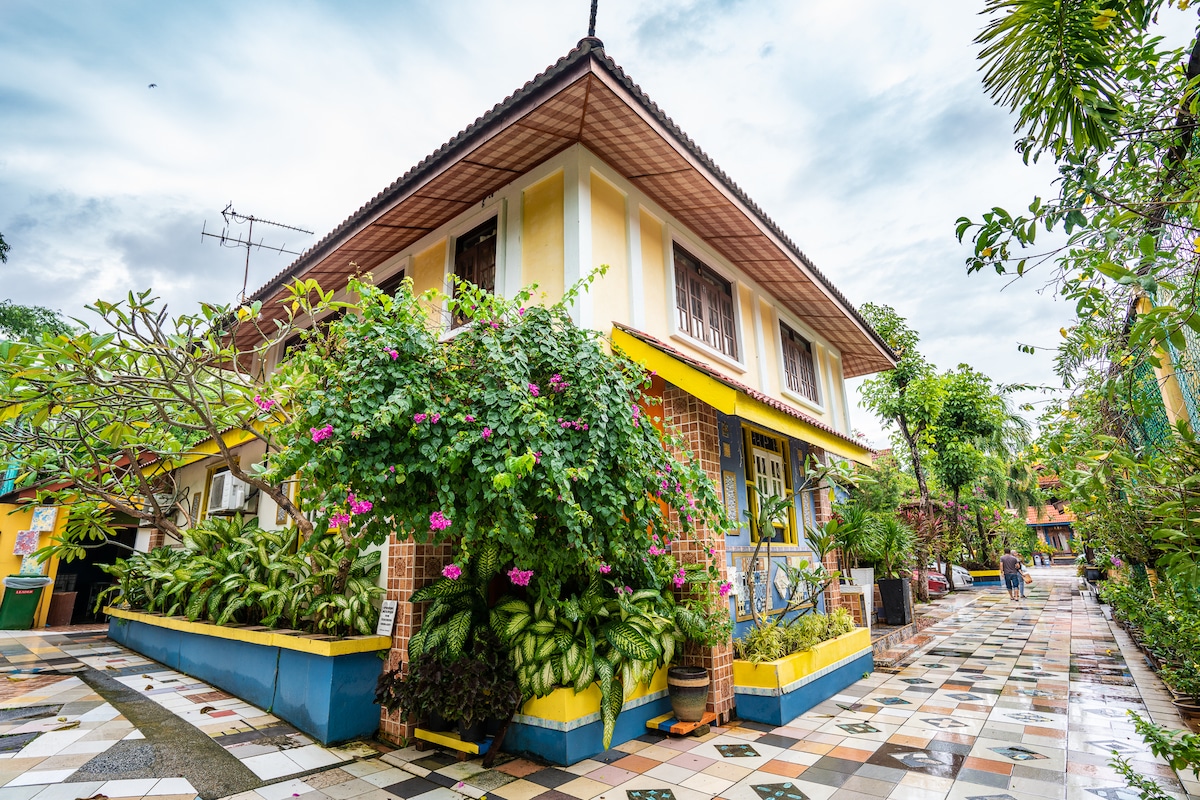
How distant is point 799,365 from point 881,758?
7.08 m

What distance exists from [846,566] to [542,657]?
589 cm

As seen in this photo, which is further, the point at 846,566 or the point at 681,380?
the point at 846,566

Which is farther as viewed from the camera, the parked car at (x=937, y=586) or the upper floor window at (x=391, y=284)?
the parked car at (x=937, y=586)

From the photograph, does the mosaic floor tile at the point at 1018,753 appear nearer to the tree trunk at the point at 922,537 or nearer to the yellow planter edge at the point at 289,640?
the yellow planter edge at the point at 289,640

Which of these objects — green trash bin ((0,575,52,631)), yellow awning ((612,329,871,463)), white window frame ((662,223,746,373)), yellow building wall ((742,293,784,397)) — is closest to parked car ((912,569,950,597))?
yellow building wall ((742,293,784,397))

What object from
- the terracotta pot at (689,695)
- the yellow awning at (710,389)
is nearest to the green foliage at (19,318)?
the yellow awning at (710,389)

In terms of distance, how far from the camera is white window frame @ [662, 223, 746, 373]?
677 centimetres

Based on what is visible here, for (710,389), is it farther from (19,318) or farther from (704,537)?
(19,318)

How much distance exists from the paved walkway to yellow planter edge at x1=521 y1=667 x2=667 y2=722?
0.34m

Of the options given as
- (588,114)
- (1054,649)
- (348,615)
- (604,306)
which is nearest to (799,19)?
(588,114)

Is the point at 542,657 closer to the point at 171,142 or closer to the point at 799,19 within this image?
the point at 799,19

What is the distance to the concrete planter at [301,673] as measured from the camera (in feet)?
15.6

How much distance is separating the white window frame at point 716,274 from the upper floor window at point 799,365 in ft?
5.89

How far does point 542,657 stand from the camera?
4332 millimetres
